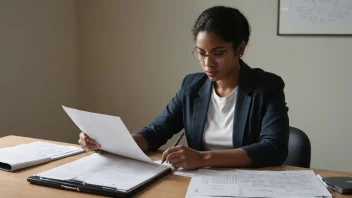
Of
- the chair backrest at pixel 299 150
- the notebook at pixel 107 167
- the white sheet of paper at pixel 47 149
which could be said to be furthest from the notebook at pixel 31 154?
the chair backrest at pixel 299 150

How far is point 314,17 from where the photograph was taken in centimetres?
251

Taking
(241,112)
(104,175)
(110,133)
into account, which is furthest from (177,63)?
(104,175)

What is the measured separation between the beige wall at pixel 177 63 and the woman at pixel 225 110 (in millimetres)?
1064

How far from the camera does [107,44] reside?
121 inches

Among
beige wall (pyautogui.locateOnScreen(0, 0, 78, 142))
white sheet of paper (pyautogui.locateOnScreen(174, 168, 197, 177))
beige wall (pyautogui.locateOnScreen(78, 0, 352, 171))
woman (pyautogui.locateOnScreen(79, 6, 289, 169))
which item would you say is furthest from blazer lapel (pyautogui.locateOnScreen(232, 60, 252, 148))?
beige wall (pyautogui.locateOnScreen(0, 0, 78, 142))

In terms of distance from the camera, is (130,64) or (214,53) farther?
(130,64)

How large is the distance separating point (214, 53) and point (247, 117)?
0.28 meters

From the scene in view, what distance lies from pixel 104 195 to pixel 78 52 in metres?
2.25

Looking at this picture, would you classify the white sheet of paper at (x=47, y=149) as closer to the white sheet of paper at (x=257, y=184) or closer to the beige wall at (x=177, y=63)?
the white sheet of paper at (x=257, y=184)

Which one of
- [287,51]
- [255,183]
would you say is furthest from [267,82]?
[287,51]

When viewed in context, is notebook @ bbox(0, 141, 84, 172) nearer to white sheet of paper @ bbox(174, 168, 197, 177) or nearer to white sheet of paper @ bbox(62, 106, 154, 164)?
white sheet of paper @ bbox(62, 106, 154, 164)

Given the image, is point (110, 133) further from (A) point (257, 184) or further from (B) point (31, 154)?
(A) point (257, 184)

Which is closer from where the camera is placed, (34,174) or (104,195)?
(104,195)

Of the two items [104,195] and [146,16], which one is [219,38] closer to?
[104,195]
